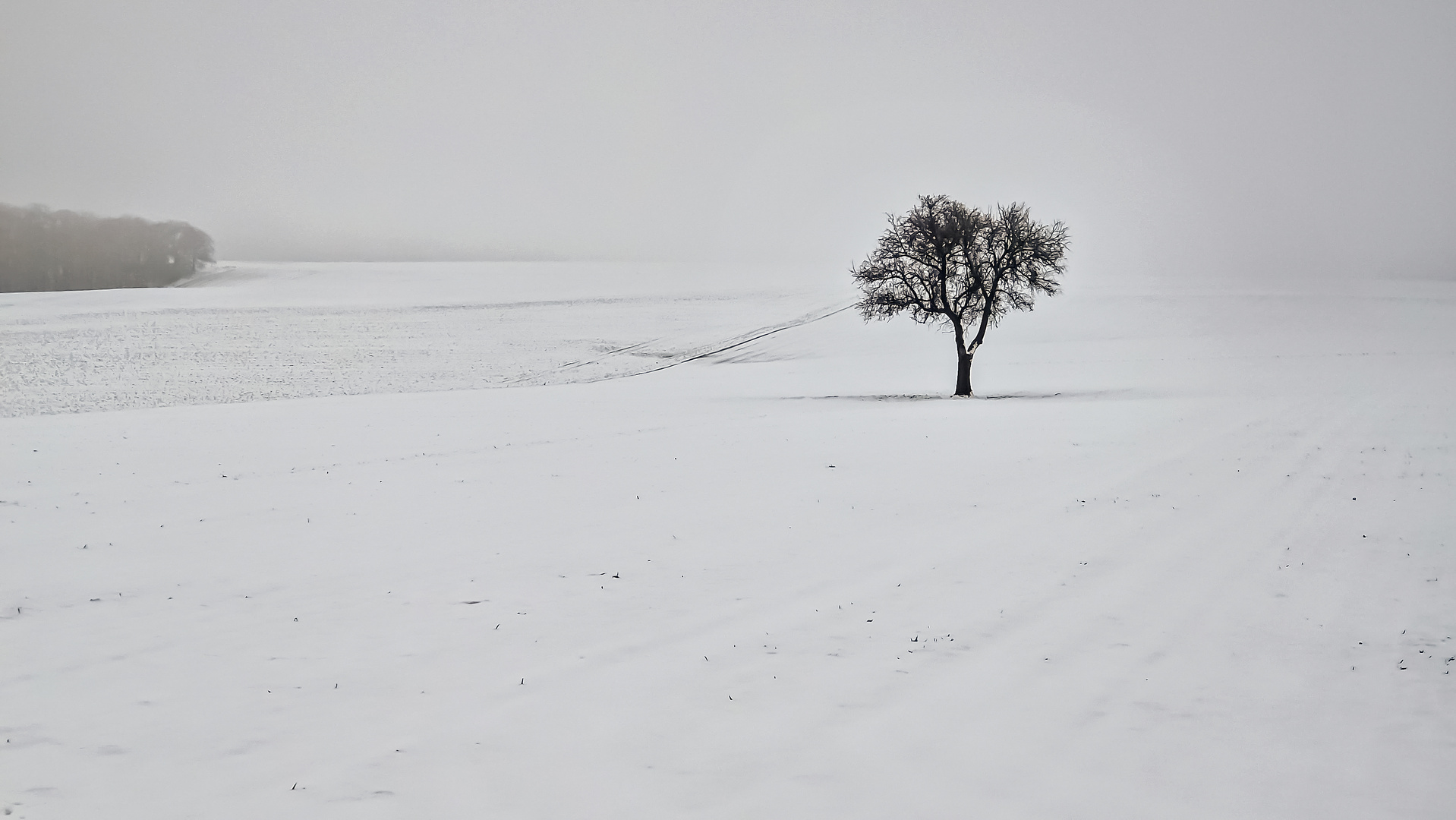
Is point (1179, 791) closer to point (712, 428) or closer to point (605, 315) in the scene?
point (712, 428)

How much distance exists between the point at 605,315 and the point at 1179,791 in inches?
2093

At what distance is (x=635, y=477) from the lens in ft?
53.4

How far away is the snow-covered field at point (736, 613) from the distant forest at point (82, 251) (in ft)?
151

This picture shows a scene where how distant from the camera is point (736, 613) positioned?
29.2 ft

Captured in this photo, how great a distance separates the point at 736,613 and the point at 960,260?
25.2 metres

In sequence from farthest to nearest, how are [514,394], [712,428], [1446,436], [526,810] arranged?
[514,394]
[712,428]
[1446,436]
[526,810]

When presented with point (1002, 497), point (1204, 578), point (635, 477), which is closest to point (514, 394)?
point (635, 477)

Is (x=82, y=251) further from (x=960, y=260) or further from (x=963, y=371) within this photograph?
(x=963, y=371)

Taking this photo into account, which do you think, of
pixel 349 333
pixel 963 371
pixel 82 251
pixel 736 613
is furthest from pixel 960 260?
pixel 82 251

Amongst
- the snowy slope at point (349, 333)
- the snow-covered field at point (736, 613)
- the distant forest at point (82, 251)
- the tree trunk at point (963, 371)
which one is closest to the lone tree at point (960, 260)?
the tree trunk at point (963, 371)

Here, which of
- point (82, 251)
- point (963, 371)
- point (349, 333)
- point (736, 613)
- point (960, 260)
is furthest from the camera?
point (82, 251)

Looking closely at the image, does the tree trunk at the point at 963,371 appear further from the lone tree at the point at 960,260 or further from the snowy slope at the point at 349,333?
the snowy slope at the point at 349,333

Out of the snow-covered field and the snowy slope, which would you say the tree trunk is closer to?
the snow-covered field

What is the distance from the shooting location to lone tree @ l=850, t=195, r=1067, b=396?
3094 cm
